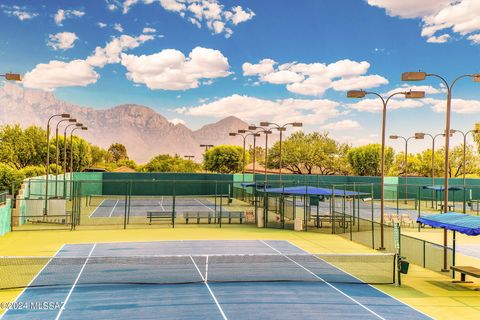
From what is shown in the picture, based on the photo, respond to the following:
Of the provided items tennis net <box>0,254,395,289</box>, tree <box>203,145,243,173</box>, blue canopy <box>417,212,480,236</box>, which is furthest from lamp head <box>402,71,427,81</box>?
tree <box>203,145,243,173</box>

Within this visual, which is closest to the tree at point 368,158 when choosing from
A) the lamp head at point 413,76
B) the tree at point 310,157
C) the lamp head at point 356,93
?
the tree at point 310,157

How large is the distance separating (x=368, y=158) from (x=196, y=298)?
102760 millimetres

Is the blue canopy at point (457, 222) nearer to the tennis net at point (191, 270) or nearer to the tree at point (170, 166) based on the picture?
the tennis net at point (191, 270)

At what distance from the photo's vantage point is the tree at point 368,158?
114312 mm

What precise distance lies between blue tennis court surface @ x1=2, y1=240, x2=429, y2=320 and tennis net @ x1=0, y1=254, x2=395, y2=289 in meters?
0.08

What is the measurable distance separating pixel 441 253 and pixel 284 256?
682cm

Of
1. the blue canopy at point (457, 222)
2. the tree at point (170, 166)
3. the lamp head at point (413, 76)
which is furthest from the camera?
the tree at point (170, 166)

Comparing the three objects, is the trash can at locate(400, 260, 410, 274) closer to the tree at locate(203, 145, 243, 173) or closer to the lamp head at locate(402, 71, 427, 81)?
the lamp head at locate(402, 71, 427, 81)

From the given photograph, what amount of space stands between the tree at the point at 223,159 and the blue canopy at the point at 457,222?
3657 inches

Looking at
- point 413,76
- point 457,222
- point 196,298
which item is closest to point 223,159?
point 413,76

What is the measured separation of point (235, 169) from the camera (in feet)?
382

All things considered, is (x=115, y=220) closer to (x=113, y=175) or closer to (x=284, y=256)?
(x=284, y=256)

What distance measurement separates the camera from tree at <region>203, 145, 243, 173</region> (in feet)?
374

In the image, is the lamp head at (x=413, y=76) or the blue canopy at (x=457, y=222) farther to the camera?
the lamp head at (x=413, y=76)
